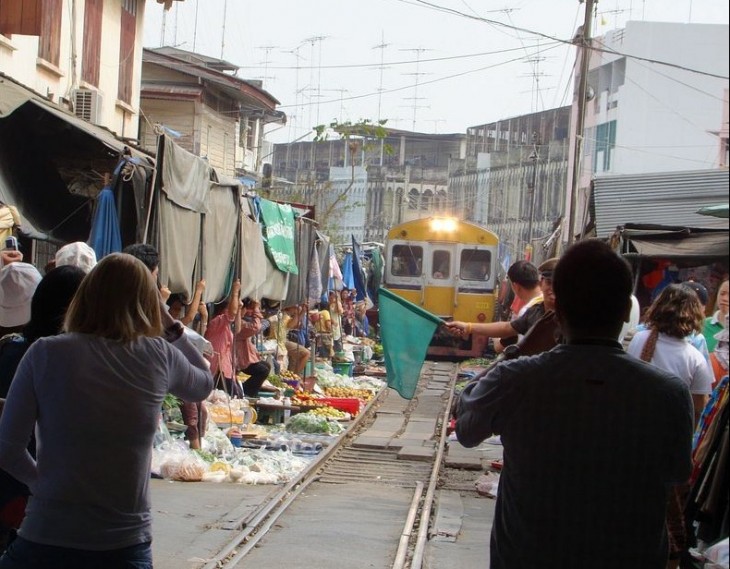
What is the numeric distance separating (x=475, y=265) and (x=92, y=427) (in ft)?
81.1

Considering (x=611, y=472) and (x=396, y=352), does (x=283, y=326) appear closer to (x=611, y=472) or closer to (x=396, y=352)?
(x=396, y=352)

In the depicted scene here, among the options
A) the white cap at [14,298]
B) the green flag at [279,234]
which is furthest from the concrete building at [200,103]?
the white cap at [14,298]

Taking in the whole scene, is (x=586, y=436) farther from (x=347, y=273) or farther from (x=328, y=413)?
(x=347, y=273)

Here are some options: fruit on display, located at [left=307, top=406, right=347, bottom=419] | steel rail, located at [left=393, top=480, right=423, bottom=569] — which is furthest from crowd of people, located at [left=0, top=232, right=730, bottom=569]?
fruit on display, located at [left=307, top=406, right=347, bottom=419]

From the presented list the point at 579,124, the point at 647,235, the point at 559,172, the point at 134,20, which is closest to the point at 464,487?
the point at 647,235

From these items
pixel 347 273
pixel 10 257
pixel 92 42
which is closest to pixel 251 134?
pixel 347 273

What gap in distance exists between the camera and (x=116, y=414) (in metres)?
3.54

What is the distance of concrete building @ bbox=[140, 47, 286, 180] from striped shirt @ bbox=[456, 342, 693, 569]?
21155 mm

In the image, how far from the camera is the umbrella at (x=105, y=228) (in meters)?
8.53

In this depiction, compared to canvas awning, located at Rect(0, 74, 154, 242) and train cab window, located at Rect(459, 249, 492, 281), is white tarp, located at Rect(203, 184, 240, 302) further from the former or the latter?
train cab window, located at Rect(459, 249, 492, 281)

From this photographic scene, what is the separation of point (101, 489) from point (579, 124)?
18.3 m

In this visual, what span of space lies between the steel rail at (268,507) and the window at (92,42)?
19.6 feet

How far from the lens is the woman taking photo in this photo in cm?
344

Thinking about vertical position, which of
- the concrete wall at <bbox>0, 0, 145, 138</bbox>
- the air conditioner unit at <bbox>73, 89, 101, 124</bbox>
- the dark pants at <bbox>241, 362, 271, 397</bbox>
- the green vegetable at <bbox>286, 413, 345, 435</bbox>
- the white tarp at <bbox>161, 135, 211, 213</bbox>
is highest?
the concrete wall at <bbox>0, 0, 145, 138</bbox>
